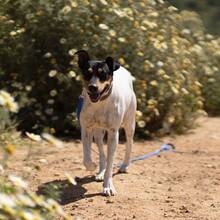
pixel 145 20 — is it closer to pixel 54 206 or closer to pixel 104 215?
pixel 104 215

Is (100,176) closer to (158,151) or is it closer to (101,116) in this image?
(101,116)

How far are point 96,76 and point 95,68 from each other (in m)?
0.07

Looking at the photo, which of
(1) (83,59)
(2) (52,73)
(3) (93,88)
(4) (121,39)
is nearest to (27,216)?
(3) (93,88)

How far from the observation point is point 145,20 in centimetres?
898

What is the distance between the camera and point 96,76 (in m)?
5.85

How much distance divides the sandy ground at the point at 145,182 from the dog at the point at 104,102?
25 centimetres

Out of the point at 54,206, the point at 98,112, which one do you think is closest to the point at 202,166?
the point at 98,112

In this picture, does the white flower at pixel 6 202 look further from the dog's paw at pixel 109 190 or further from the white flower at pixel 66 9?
the white flower at pixel 66 9

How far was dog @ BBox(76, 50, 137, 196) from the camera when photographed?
588cm

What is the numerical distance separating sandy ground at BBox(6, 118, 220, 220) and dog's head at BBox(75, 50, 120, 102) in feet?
2.59

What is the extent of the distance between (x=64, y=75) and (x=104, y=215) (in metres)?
3.41

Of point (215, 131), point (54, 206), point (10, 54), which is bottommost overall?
point (215, 131)

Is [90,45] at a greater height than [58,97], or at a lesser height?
greater

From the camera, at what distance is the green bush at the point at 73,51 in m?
8.59
